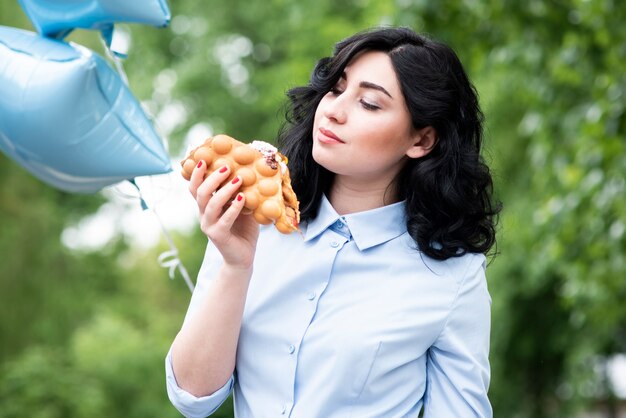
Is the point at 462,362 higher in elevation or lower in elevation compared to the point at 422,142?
lower

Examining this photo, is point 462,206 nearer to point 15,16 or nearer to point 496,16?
point 496,16

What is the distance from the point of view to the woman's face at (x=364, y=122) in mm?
2137

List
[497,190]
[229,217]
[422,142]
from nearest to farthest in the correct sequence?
[229,217]
[422,142]
[497,190]

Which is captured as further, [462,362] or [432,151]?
[432,151]

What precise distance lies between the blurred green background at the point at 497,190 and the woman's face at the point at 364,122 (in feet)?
1.58

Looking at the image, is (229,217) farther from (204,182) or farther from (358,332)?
(358,332)

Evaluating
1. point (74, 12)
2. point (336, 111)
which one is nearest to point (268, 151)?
point (336, 111)

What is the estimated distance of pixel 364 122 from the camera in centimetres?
214

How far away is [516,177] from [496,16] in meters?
5.84

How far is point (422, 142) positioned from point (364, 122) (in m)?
0.20

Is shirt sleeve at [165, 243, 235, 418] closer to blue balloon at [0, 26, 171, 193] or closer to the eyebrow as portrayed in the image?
blue balloon at [0, 26, 171, 193]

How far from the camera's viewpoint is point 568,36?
5402mm


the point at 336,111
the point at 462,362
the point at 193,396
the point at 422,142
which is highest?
the point at 336,111

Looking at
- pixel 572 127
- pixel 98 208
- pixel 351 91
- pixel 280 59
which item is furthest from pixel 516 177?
pixel 351 91
